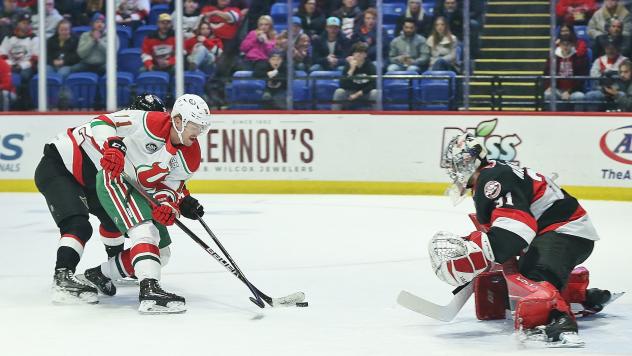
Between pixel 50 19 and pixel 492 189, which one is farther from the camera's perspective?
pixel 50 19

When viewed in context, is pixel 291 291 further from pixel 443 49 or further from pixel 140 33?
pixel 140 33

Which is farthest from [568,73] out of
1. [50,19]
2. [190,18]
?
[50,19]

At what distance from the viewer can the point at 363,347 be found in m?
4.30

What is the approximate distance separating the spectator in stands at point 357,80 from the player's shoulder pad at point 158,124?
5.75 m

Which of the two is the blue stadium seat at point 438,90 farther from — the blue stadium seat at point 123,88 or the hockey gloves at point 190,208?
the hockey gloves at point 190,208

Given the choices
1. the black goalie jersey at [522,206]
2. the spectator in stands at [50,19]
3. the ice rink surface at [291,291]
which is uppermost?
the spectator in stands at [50,19]

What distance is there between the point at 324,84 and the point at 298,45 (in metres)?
0.45

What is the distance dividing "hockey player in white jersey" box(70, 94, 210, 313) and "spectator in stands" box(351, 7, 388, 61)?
5778mm

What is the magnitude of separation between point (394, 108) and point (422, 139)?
0.46 meters

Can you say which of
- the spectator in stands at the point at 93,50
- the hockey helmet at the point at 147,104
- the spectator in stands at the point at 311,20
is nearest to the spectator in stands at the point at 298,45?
Result: the spectator in stands at the point at 311,20

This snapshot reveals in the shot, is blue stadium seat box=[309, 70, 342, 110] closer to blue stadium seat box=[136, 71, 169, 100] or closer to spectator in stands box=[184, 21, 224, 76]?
spectator in stands box=[184, 21, 224, 76]

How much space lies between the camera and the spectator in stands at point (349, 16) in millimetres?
11023

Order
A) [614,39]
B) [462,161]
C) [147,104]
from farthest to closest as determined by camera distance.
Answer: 1. [614,39]
2. [147,104]
3. [462,161]

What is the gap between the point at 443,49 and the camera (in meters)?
10.9
